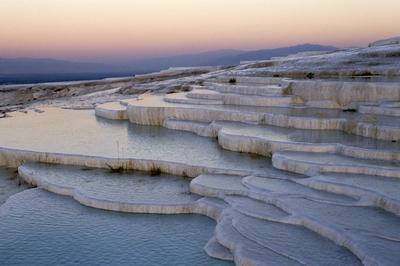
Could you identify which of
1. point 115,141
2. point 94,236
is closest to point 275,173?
point 94,236

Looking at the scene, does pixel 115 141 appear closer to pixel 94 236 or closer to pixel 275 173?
pixel 275 173

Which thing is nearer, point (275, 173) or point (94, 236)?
point (94, 236)

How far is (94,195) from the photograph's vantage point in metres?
7.65

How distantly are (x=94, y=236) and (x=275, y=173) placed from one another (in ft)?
10.5

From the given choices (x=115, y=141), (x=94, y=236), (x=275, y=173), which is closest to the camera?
(x=94, y=236)

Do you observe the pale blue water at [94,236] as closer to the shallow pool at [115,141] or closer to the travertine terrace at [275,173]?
the travertine terrace at [275,173]

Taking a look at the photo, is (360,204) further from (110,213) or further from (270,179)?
(110,213)

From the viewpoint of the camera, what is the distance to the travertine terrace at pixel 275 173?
5.57m

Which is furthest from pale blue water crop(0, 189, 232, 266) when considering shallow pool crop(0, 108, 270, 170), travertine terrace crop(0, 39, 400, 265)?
shallow pool crop(0, 108, 270, 170)

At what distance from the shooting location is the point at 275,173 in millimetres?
8133

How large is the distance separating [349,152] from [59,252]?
508cm

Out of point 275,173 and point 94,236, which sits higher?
point 275,173

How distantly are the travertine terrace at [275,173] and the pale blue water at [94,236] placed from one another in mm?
247

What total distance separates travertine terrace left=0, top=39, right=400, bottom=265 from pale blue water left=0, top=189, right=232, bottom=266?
25 centimetres
